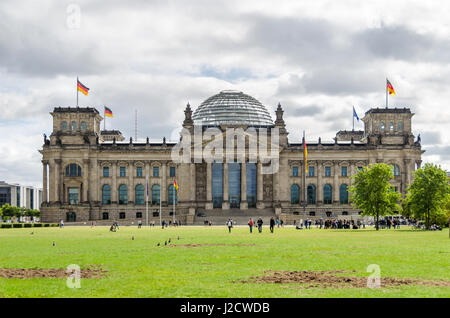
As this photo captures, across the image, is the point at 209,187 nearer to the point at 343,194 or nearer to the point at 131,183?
the point at 131,183

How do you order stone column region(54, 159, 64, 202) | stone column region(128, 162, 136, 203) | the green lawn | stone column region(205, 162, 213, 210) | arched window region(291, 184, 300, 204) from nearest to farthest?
the green lawn → stone column region(205, 162, 213, 210) → stone column region(54, 159, 64, 202) → stone column region(128, 162, 136, 203) → arched window region(291, 184, 300, 204)

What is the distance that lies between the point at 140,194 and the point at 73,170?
49.6 feet

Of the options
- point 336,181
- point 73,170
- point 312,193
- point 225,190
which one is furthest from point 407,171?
point 73,170

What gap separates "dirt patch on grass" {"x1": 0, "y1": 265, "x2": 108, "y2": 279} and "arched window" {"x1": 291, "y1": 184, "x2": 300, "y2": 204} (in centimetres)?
10479

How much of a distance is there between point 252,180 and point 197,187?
11.8m

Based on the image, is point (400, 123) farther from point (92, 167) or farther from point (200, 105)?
point (92, 167)

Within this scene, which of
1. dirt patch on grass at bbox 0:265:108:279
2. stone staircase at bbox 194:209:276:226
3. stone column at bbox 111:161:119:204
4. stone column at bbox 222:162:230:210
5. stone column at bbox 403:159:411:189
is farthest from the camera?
stone column at bbox 111:161:119:204

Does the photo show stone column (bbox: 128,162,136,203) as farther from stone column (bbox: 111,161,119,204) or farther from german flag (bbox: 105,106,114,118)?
german flag (bbox: 105,106,114,118)

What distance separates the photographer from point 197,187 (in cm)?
12481

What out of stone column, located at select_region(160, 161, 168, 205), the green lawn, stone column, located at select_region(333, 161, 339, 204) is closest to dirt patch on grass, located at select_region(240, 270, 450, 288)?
the green lawn

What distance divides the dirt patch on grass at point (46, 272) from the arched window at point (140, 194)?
4090 inches

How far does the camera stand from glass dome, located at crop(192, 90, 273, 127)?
135 metres

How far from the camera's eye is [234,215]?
375 feet
